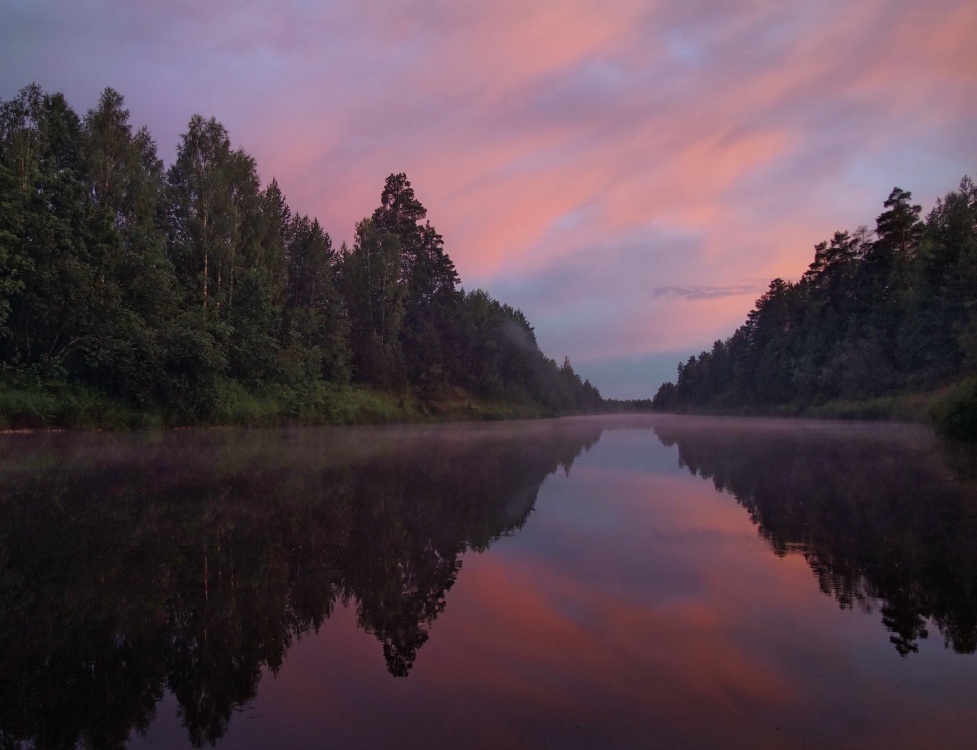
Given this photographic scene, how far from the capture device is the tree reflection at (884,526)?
467 cm

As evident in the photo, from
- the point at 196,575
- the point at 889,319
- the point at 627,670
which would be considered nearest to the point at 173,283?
the point at 196,575

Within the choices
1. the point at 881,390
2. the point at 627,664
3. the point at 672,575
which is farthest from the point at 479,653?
the point at 881,390

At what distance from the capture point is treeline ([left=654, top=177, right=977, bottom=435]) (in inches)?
1532

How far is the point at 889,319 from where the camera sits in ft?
167

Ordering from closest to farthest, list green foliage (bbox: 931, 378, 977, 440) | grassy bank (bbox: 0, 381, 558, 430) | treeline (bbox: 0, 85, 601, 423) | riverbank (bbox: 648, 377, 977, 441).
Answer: green foliage (bbox: 931, 378, 977, 440)
riverbank (bbox: 648, 377, 977, 441)
grassy bank (bbox: 0, 381, 558, 430)
treeline (bbox: 0, 85, 601, 423)

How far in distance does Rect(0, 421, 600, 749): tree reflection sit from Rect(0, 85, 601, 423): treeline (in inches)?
567

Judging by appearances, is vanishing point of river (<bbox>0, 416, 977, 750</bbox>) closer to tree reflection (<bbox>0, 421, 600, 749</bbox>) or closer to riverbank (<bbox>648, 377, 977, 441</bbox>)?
tree reflection (<bbox>0, 421, 600, 749</bbox>)

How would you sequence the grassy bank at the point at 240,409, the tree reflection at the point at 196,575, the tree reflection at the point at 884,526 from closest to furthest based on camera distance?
the tree reflection at the point at 196,575 → the tree reflection at the point at 884,526 → the grassy bank at the point at 240,409

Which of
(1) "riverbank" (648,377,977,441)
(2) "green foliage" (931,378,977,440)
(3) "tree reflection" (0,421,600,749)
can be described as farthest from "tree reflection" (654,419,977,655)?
(1) "riverbank" (648,377,977,441)

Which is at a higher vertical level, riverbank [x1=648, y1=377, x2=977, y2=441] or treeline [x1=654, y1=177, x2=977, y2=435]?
treeline [x1=654, y1=177, x2=977, y2=435]

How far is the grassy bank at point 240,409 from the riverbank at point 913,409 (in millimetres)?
26094

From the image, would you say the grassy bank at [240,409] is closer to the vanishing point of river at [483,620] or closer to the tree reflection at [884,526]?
the vanishing point of river at [483,620]

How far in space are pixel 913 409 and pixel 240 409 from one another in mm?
35145

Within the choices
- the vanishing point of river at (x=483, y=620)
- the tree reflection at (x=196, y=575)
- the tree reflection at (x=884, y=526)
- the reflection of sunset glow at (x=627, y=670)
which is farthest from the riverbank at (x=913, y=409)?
the reflection of sunset glow at (x=627, y=670)
